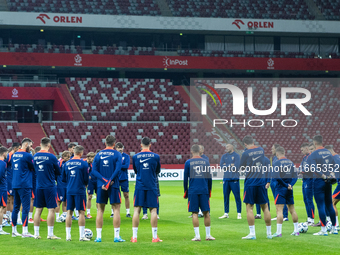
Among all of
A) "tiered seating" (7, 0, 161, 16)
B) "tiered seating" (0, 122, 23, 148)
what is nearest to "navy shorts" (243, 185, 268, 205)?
"tiered seating" (0, 122, 23, 148)

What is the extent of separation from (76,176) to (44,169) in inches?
32.6

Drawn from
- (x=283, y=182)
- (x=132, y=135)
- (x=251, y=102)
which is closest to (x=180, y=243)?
(x=283, y=182)

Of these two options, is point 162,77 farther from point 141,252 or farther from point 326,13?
point 141,252

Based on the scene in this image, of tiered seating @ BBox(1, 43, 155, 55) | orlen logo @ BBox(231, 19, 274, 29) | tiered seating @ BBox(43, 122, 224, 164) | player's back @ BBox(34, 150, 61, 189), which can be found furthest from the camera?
orlen logo @ BBox(231, 19, 274, 29)

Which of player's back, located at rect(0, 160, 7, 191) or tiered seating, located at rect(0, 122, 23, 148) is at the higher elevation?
tiered seating, located at rect(0, 122, 23, 148)

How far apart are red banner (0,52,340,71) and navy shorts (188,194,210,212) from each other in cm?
3212

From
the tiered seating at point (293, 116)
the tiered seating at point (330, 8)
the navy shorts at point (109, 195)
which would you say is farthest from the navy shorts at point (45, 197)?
the tiered seating at point (330, 8)

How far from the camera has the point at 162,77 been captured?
44000mm

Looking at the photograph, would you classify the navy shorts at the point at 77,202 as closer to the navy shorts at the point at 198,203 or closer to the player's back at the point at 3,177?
the player's back at the point at 3,177

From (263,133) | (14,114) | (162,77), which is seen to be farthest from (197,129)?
(14,114)

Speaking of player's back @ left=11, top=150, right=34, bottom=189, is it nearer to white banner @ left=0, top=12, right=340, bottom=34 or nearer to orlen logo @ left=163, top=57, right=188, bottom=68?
white banner @ left=0, top=12, right=340, bottom=34

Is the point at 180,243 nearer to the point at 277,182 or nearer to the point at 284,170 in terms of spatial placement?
the point at 277,182

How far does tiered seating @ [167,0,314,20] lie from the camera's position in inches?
1681

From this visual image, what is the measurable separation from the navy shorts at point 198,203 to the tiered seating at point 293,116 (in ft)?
74.4
